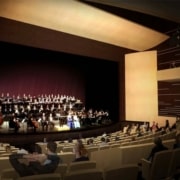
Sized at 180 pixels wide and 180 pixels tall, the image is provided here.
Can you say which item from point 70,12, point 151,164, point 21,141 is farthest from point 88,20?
point 151,164

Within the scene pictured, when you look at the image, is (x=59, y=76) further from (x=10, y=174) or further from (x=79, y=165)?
(x=10, y=174)

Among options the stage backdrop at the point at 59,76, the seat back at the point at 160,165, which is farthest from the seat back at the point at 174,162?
the stage backdrop at the point at 59,76

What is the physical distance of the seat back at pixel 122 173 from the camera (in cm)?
354

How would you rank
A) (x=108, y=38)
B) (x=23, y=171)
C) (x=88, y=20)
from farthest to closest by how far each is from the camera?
(x=108, y=38)
(x=88, y=20)
(x=23, y=171)

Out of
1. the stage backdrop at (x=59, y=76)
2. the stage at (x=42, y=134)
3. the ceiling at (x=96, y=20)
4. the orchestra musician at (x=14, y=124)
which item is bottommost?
the stage at (x=42, y=134)

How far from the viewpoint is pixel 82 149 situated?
4.94 meters

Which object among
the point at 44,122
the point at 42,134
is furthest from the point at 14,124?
the point at 44,122

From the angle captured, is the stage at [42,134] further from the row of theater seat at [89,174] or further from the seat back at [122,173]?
the seat back at [122,173]

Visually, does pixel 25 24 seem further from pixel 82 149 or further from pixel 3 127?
pixel 82 149

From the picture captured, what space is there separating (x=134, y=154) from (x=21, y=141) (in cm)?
625

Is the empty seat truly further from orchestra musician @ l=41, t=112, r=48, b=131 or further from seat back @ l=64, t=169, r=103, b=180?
orchestra musician @ l=41, t=112, r=48, b=131

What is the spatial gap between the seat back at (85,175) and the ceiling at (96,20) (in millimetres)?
6286

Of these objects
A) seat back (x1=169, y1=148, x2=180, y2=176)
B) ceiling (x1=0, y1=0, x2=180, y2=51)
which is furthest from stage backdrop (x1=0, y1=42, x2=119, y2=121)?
seat back (x1=169, y1=148, x2=180, y2=176)

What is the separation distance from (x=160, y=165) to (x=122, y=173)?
1099 mm
